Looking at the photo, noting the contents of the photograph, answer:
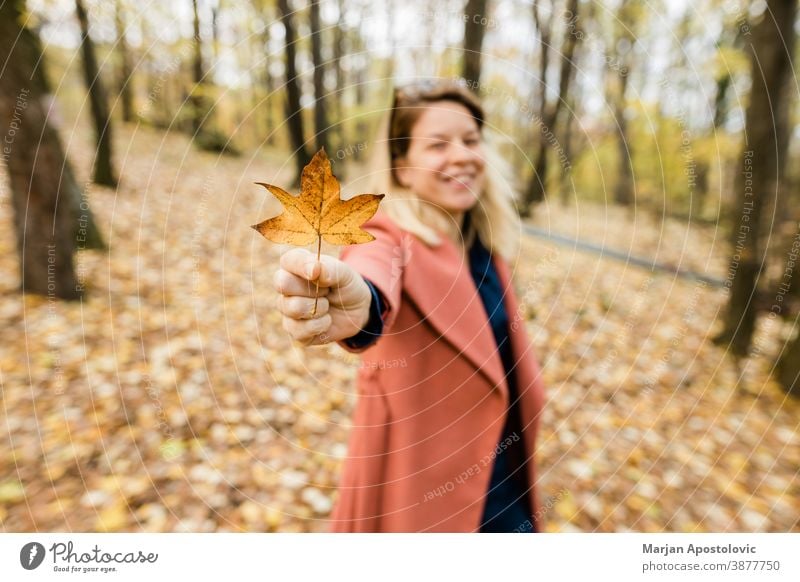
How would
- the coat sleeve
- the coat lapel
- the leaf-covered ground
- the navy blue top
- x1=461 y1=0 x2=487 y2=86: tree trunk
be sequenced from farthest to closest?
x1=461 y1=0 x2=487 y2=86: tree trunk
the leaf-covered ground
the navy blue top
the coat lapel
the coat sleeve

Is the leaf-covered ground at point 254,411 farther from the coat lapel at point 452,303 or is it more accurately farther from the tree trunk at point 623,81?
the tree trunk at point 623,81

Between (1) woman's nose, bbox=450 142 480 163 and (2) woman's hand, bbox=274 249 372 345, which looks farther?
(1) woman's nose, bbox=450 142 480 163

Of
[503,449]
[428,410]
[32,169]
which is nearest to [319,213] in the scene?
[428,410]

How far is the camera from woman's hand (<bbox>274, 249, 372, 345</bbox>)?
0.62 m

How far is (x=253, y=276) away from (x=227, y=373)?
1.33 m

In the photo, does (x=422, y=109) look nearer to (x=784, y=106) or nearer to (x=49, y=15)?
(x=784, y=106)

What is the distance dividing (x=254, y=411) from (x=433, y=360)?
1.41 metres

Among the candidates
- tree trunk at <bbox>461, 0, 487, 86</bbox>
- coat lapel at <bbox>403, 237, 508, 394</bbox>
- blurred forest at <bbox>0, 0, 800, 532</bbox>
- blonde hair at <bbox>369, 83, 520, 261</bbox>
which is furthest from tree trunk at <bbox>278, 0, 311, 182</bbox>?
coat lapel at <bbox>403, 237, 508, 394</bbox>

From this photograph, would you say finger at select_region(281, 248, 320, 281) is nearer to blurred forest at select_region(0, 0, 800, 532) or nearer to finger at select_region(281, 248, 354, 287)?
finger at select_region(281, 248, 354, 287)

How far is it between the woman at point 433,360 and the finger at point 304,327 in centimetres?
32

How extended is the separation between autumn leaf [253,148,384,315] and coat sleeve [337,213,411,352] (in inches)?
9.4

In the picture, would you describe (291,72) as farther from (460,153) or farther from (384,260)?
(384,260)

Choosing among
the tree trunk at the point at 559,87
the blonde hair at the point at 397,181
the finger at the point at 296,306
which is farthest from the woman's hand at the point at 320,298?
the tree trunk at the point at 559,87

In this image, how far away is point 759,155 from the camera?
2.62m
